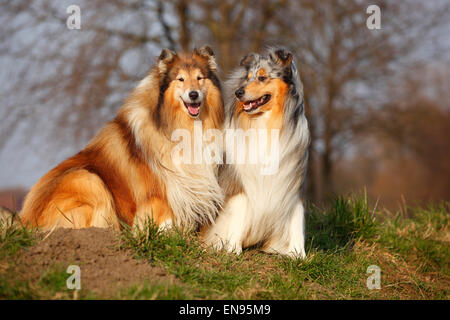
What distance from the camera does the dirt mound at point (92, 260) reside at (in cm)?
342

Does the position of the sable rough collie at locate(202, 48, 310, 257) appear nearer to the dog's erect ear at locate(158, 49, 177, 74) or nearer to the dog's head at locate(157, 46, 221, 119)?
the dog's head at locate(157, 46, 221, 119)

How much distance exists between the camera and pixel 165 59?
479cm

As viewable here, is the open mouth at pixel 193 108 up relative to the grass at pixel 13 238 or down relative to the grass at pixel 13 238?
up

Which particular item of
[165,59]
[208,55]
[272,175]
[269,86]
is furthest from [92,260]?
[208,55]

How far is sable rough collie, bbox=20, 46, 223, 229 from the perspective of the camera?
445 centimetres

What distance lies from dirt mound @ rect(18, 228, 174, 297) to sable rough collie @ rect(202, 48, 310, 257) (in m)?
1.18

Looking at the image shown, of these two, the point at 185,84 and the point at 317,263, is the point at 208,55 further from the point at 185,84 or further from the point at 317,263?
the point at 317,263

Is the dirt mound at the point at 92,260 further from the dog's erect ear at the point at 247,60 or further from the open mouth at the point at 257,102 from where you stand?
the dog's erect ear at the point at 247,60

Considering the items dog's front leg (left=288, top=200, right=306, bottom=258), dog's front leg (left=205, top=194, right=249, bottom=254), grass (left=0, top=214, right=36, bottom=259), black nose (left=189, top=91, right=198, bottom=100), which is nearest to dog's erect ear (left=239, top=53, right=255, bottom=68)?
black nose (left=189, top=91, right=198, bottom=100)

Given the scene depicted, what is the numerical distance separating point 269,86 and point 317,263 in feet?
6.28

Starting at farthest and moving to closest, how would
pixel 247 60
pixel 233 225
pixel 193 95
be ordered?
pixel 247 60 < pixel 233 225 < pixel 193 95

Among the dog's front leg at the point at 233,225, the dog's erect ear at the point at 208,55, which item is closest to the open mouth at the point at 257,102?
the dog's erect ear at the point at 208,55

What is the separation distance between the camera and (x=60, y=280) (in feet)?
10.8
